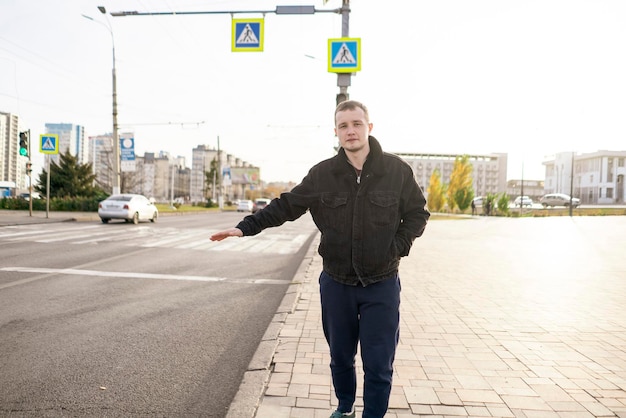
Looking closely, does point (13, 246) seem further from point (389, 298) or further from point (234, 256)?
point (389, 298)

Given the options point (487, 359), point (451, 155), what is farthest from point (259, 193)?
point (487, 359)

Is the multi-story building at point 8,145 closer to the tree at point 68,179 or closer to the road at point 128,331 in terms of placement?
the tree at point 68,179

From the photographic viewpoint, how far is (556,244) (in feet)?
49.0

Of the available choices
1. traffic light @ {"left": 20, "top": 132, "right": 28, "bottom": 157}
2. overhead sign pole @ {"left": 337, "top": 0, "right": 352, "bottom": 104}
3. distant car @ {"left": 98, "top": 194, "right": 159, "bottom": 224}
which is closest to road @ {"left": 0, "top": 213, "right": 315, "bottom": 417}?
overhead sign pole @ {"left": 337, "top": 0, "right": 352, "bottom": 104}

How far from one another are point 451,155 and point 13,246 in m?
144

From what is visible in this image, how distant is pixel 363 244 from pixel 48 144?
2416 centimetres

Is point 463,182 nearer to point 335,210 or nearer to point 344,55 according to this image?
point 344,55

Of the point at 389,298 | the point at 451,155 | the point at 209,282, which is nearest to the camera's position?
the point at 389,298

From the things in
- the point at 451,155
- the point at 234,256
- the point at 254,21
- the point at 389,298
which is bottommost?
the point at 234,256

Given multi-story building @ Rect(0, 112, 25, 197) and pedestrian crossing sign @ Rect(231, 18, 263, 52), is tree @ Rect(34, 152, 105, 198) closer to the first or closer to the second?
pedestrian crossing sign @ Rect(231, 18, 263, 52)

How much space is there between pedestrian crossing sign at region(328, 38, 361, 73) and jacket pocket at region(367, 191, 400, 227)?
6779 millimetres

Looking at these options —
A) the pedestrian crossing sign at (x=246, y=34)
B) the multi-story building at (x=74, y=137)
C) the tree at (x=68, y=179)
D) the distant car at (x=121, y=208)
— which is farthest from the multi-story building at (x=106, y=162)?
the multi-story building at (x=74, y=137)

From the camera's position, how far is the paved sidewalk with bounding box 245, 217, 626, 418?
2.98m

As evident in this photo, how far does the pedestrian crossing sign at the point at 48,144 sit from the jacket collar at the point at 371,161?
23305 millimetres
